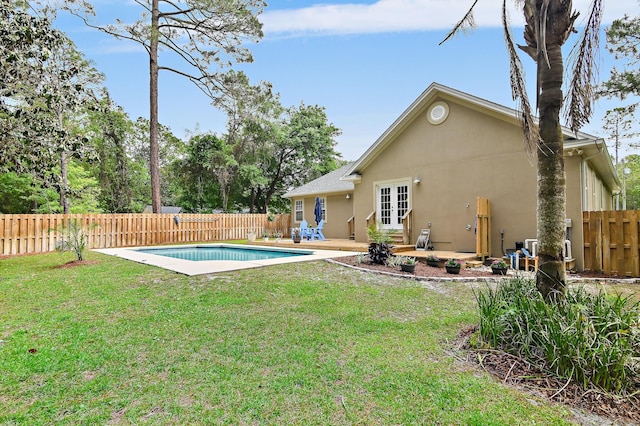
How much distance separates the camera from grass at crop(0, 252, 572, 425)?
8.16 ft

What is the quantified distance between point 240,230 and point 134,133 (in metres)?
14.6

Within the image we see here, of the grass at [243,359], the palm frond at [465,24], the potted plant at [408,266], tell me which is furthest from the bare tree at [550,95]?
the potted plant at [408,266]

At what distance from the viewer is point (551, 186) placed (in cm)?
371

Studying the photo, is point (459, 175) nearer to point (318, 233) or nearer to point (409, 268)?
point (409, 268)

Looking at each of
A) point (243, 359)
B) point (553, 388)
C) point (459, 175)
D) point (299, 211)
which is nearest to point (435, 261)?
point (459, 175)

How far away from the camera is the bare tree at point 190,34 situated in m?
17.1

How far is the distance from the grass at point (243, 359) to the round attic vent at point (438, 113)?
754 centimetres

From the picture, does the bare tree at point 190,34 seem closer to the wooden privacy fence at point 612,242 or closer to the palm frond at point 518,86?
the palm frond at point 518,86

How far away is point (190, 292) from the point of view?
19.8ft

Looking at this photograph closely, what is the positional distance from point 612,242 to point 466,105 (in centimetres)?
576

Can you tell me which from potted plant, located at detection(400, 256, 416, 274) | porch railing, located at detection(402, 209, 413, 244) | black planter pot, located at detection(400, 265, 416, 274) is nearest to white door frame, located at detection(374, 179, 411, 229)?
porch railing, located at detection(402, 209, 413, 244)

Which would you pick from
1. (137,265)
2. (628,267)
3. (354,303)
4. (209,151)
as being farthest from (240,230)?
(628,267)

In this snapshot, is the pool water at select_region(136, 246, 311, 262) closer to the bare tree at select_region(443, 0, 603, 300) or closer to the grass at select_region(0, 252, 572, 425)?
the grass at select_region(0, 252, 572, 425)

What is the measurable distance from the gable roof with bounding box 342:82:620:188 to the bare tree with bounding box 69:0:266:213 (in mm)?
10212
